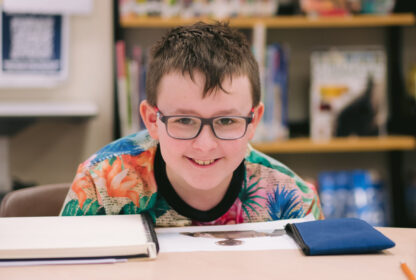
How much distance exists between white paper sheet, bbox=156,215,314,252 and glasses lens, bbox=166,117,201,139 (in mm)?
176

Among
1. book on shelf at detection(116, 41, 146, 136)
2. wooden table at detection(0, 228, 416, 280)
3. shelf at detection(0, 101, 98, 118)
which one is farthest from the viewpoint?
book on shelf at detection(116, 41, 146, 136)

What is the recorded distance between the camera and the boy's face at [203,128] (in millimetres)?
967

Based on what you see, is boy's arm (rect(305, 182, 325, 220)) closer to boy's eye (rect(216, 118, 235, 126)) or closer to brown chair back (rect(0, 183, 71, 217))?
boy's eye (rect(216, 118, 235, 126))

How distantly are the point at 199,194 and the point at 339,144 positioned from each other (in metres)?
1.18

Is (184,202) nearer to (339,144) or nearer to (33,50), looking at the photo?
(339,144)

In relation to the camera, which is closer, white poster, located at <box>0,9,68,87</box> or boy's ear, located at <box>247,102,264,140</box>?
boy's ear, located at <box>247,102,264,140</box>

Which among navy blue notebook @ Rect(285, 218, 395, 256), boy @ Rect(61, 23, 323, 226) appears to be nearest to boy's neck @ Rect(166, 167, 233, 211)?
boy @ Rect(61, 23, 323, 226)

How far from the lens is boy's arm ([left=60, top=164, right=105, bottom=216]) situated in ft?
3.60

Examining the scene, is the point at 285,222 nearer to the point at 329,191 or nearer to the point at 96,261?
the point at 96,261

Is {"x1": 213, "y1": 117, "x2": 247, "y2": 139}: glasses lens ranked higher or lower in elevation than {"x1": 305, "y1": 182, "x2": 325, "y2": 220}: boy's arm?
higher

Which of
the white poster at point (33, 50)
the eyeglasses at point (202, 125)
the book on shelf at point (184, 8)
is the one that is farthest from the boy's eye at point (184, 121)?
the white poster at point (33, 50)

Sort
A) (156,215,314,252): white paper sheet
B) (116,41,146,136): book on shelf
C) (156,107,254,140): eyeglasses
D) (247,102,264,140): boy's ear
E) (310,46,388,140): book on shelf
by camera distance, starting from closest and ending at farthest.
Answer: (156,215,314,252): white paper sheet → (156,107,254,140): eyeglasses → (247,102,264,140): boy's ear → (116,41,146,136): book on shelf → (310,46,388,140): book on shelf

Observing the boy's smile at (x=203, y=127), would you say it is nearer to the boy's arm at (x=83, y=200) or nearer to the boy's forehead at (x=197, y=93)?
the boy's forehead at (x=197, y=93)

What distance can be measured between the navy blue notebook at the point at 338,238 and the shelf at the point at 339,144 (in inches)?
48.5
